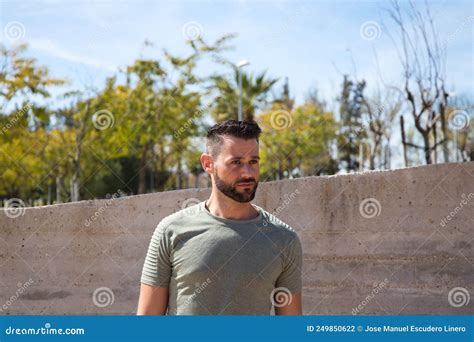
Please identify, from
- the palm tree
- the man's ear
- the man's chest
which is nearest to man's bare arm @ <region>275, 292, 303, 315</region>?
the man's chest

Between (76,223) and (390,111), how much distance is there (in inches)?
624

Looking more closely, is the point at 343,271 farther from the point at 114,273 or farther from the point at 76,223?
the point at 76,223

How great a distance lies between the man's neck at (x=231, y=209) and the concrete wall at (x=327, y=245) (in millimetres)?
3536

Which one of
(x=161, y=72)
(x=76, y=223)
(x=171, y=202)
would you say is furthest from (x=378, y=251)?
(x=161, y=72)

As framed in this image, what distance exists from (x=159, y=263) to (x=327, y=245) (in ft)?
12.3

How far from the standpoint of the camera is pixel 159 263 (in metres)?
2.85

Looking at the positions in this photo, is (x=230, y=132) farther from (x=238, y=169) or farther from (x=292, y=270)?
(x=292, y=270)

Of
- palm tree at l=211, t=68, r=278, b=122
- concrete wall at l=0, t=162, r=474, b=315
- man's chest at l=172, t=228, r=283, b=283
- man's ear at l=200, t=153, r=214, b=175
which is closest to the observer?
man's chest at l=172, t=228, r=283, b=283

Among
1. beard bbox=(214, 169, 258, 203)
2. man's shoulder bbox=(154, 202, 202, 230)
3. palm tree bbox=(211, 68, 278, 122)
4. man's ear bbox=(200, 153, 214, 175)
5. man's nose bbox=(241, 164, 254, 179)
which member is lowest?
man's shoulder bbox=(154, 202, 202, 230)

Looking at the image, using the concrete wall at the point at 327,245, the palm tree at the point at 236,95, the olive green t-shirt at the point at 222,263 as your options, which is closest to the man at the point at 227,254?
the olive green t-shirt at the point at 222,263

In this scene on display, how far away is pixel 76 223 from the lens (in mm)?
6809

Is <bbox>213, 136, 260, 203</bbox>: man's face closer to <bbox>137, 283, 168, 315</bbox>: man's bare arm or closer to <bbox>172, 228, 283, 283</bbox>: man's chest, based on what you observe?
<bbox>172, 228, 283, 283</bbox>: man's chest

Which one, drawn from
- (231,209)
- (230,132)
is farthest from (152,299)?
(230,132)

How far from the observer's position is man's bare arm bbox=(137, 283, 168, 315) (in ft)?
9.34
